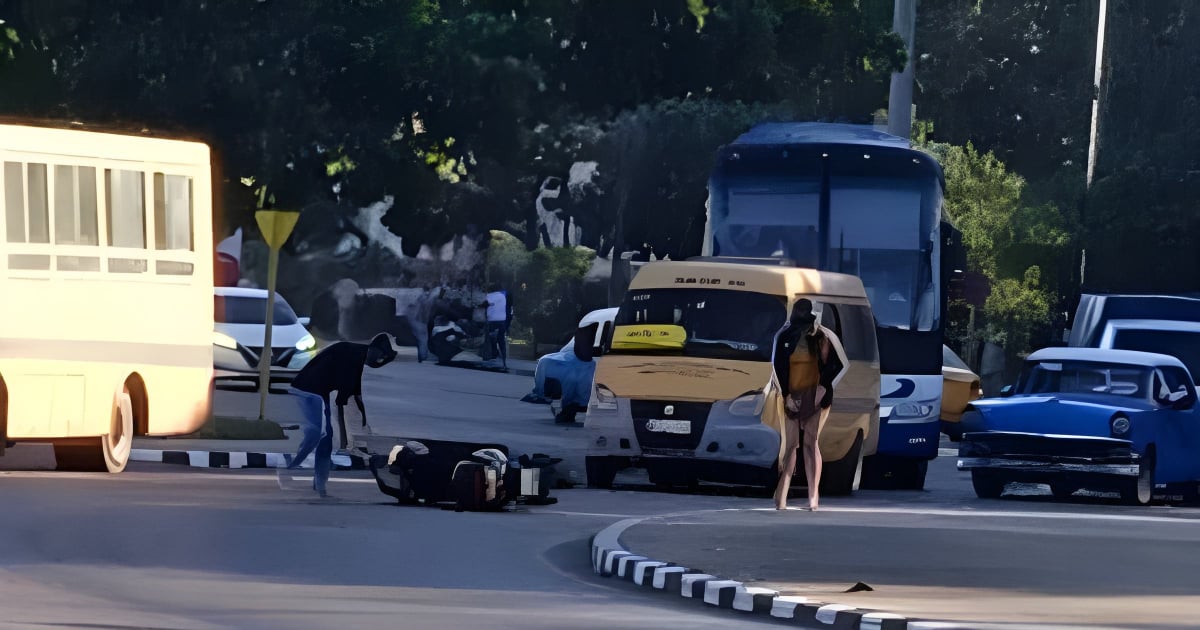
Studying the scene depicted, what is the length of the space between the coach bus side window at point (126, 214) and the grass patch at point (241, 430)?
5348mm

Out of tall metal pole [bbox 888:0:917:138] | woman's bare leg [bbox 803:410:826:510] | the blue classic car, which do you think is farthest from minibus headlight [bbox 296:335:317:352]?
woman's bare leg [bbox 803:410:826:510]

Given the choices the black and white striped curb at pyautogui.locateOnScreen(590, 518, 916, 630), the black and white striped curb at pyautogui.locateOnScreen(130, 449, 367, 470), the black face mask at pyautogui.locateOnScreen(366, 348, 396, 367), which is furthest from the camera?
the black and white striped curb at pyautogui.locateOnScreen(130, 449, 367, 470)

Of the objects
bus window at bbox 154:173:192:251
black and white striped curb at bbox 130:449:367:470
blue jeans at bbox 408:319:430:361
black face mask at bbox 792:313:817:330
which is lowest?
blue jeans at bbox 408:319:430:361

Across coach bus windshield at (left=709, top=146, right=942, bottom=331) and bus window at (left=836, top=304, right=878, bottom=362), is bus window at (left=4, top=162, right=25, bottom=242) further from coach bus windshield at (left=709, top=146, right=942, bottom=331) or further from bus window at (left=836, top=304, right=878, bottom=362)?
coach bus windshield at (left=709, top=146, right=942, bottom=331)

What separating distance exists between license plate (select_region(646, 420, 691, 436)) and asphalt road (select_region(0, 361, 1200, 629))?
0.60m

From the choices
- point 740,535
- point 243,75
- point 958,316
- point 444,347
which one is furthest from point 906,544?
point 958,316

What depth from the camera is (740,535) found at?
Answer: 17266 mm

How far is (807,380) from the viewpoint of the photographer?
20.3m

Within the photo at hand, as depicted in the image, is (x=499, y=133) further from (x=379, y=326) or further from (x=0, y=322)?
(x=0, y=322)

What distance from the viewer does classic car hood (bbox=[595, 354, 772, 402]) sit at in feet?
73.9

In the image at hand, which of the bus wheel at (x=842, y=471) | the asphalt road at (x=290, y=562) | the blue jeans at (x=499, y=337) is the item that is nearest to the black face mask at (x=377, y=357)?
the asphalt road at (x=290, y=562)

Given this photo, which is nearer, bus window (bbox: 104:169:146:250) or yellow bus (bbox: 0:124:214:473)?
yellow bus (bbox: 0:124:214:473)

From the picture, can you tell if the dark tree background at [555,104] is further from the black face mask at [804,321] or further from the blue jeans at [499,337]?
the black face mask at [804,321]

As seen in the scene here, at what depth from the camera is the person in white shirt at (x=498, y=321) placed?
48.3 m
